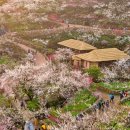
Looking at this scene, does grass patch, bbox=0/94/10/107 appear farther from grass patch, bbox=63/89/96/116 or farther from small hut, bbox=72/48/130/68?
small hut, bbox=72/48/130/68

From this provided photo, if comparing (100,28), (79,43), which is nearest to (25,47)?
(79,43)

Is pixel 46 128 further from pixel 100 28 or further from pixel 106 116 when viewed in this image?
pixel 100 28

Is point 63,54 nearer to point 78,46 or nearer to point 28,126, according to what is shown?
point 78,46

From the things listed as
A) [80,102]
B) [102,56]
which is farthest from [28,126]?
[102,56]

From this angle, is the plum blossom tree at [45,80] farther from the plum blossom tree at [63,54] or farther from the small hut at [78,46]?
the small hut at [78,46]

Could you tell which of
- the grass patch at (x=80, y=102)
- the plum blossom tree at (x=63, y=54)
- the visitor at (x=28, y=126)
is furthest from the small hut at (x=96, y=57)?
the visitor at (x=28, y=126)

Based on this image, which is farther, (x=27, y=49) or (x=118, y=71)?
(x=27, y=49)
